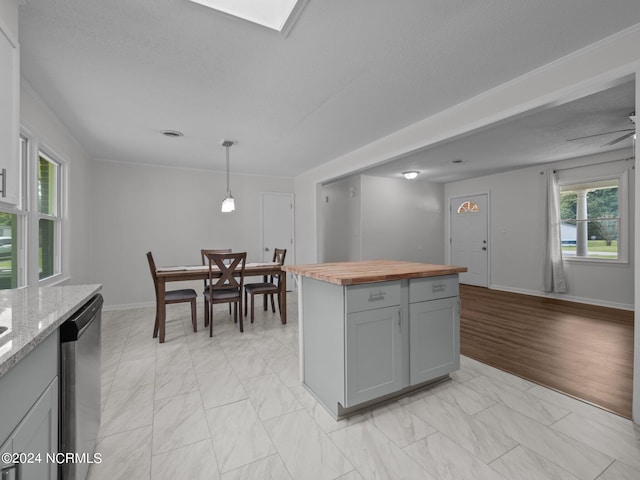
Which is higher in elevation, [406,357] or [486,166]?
[486,166]

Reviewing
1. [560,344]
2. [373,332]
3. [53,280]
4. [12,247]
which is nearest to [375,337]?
[373,332]

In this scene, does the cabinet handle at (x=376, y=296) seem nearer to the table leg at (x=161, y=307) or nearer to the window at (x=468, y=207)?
the table leg at (x=161, y=307)

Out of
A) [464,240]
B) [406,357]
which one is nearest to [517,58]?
[406,357]

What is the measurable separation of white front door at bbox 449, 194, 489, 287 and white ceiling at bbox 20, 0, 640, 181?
9.50ft

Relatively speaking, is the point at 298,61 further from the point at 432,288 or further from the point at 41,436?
the point at 41,436

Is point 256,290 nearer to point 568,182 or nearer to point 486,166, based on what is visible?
point 486,166

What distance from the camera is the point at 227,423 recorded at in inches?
72.7

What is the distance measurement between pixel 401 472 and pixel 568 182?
5.58m

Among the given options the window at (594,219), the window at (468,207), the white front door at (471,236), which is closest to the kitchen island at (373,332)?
the window at (594,219)

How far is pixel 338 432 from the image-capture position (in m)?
1.74

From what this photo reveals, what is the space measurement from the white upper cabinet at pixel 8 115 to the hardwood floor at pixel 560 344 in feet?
11.3

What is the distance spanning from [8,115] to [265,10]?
1.40 meters

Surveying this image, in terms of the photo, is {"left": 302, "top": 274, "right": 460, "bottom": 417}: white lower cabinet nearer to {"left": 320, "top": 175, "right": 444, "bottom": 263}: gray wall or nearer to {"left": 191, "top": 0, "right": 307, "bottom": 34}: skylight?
{"left": 191, "top": 0, "right": 307, "bottom": 34}: skylight

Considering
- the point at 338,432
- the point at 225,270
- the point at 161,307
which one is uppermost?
the point at 225,270
